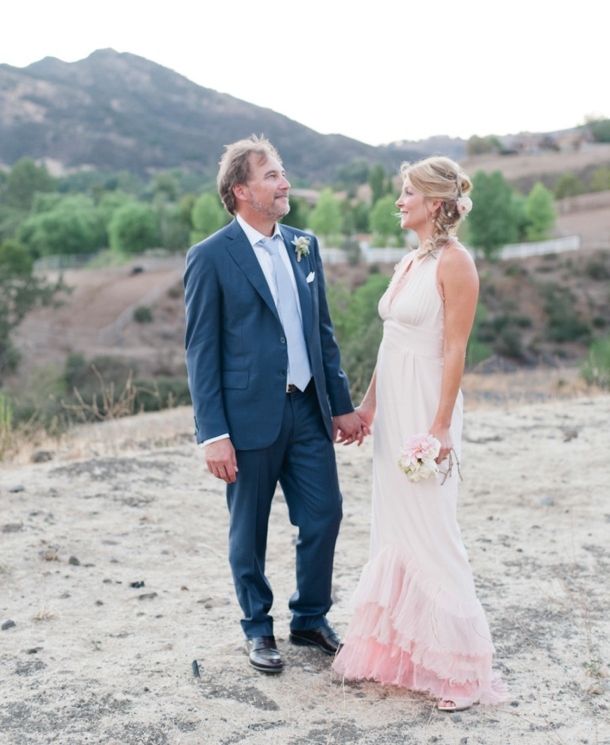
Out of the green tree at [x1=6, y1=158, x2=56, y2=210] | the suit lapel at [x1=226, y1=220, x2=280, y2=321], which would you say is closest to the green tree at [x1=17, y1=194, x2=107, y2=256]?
the green tree at [x1=6, y1=158, x2=56, y2=210]

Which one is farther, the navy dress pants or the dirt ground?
the navy dress pants

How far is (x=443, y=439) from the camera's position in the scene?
3348mm

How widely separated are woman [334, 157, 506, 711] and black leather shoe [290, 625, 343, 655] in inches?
11.3

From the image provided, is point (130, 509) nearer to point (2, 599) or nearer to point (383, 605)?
point (2, 599)

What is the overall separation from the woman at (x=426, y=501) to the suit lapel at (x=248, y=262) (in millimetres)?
577

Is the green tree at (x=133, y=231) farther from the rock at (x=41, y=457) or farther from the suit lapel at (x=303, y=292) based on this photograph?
the suit lapel at (x=303, y=292)

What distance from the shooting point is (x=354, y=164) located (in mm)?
164000

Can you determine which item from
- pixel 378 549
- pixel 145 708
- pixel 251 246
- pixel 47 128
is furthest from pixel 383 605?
pixel 47 128

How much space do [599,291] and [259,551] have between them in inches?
2128

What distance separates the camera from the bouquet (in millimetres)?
3248

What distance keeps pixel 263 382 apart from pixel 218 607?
1.70 metres

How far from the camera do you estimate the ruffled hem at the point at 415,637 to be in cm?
331

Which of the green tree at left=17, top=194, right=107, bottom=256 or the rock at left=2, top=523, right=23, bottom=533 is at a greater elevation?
the green tree at left=17, top=194, right=107, bottom=256

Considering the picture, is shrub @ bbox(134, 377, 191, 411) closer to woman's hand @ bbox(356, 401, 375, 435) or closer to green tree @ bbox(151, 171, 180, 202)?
woman's hand @ bbox(356, 401, 375, 435)
